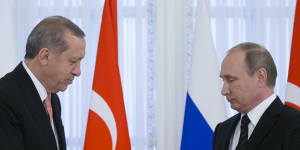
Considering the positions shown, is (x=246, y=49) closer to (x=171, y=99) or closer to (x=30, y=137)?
(x=30, y=137)

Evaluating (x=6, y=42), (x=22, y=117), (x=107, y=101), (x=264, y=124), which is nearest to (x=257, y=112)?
(x=264, y=124)

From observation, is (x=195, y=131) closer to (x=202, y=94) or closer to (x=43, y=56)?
(x=202, y=94)

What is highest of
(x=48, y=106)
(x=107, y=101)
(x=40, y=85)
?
(x=40, y=85)

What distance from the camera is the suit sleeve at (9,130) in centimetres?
181

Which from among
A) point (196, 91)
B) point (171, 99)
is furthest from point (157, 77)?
point (196, 91)

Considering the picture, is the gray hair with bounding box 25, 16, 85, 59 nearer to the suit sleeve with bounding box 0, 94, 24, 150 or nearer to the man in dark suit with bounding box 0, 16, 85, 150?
the man in dark suit with bounding box 0, 16, 85, 150

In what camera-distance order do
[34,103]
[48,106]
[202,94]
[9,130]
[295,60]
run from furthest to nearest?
[202,94] < [295,60] < [48,106] < [34,103] < [9,130]

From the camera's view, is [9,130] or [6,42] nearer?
[9,130]

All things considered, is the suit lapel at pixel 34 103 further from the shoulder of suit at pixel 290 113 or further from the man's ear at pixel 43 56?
the shoulder of suit at pixel 290 113

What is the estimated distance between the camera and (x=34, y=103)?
200 centimetres

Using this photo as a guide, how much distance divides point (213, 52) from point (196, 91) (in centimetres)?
37

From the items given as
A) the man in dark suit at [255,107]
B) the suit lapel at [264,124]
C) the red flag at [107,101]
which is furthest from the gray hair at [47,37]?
the red flag at [107,101]

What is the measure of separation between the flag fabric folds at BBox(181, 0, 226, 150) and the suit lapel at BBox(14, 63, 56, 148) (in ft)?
5.85

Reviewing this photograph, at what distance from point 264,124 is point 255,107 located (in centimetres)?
15
